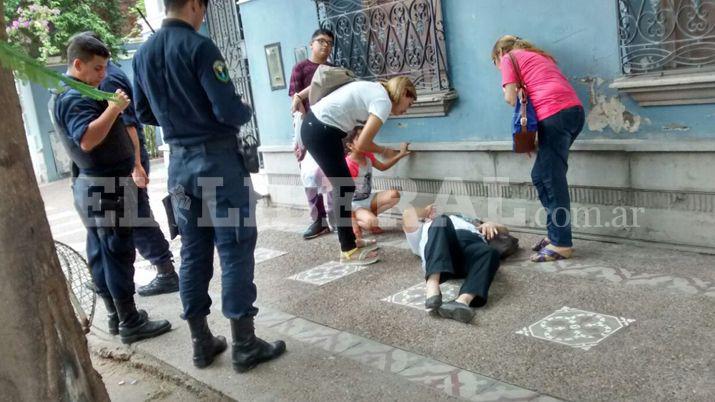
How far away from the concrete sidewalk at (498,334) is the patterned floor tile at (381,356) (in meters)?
0.01

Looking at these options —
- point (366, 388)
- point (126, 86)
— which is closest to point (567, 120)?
point (366, 388)

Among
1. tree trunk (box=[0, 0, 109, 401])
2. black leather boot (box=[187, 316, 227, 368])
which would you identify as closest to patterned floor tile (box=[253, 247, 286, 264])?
black leather boot (box=[187, 316, 227, 368])

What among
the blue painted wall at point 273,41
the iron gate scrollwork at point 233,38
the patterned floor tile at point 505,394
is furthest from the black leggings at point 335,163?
the iron gate scrollwork at point 233,38

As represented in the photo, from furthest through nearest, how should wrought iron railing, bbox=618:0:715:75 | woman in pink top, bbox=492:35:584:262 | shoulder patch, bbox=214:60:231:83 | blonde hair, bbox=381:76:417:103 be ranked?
blonde hair, bbox=381:76:417:103
woman in pink top, bbox=492:35:584:262
wrought iron railing, bbox=618:0:715:75
shoulder patch, bbox=214:60:231:83

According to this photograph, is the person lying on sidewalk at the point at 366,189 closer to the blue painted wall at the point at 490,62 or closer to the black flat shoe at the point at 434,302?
the blue painted wall at the point at 490,62

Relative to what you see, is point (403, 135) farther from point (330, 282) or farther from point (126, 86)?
point (126, 86)

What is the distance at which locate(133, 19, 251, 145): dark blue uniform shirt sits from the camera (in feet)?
10.9

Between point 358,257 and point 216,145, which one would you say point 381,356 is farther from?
point 358,257

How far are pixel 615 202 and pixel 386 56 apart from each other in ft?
8.06

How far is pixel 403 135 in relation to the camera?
6223 mm

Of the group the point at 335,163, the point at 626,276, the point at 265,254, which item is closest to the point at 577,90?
the point at 626,276

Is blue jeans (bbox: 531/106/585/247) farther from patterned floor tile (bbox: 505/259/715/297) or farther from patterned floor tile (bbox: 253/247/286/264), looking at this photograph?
patterned floor tile (bbox: 253/247/286/264)

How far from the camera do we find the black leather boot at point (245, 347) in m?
3.57

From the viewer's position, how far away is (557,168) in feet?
14.9
